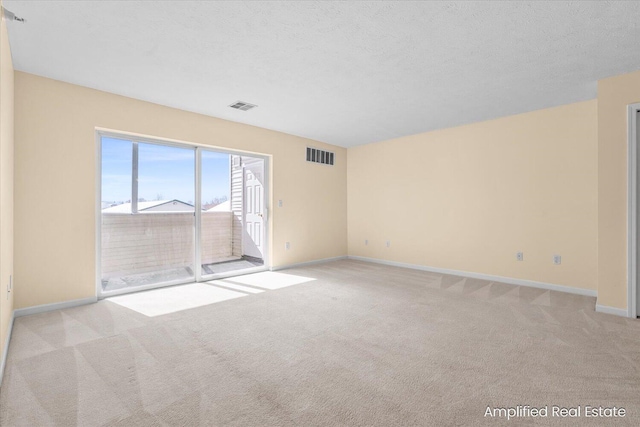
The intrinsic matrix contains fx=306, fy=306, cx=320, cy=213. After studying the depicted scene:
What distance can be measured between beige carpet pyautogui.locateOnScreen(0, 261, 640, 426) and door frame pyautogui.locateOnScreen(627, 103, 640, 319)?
1.23 feet

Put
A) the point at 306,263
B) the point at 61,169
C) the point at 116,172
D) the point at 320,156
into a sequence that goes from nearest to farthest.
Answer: the point at 61,169, the point at 116,172, the point at 306,263, the point at 320,156

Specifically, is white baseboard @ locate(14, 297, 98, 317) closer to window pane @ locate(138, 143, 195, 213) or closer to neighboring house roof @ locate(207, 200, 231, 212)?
window pane @ locate(138, 143, 195, 213)

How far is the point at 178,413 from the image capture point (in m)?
1.72

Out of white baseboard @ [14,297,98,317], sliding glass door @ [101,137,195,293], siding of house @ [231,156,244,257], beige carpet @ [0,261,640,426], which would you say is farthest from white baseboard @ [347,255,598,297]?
white baseboard @ [14,297,98,317]

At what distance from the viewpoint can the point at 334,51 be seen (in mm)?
2834

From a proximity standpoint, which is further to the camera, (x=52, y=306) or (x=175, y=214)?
(x=175, y=214)

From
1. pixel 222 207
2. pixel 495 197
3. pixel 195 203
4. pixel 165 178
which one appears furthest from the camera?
pixel 222 207

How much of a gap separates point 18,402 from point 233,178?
387cm

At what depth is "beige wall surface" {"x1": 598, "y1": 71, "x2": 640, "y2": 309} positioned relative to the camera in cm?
330

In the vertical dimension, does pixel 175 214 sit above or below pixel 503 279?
above

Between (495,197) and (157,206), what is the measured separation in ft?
17.0

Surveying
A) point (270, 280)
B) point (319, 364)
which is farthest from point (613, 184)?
point (270, 280)

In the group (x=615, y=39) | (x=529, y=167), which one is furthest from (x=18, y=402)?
(x=529, y=167)

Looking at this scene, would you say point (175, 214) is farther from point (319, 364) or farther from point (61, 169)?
point (319, 364)
